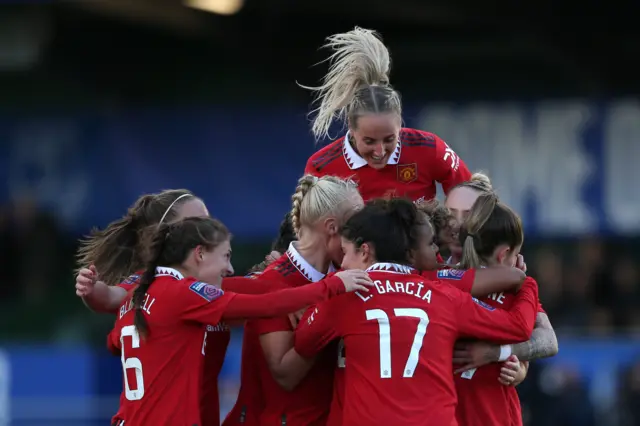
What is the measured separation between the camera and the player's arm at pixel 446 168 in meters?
5.43

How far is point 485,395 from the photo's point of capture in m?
4.62

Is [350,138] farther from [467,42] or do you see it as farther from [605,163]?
[467,42]

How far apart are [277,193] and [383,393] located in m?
8.35

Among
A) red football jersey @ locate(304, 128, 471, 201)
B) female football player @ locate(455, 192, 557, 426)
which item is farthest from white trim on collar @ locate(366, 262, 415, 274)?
red football jersey @ locate(304, 128, 471, 201)

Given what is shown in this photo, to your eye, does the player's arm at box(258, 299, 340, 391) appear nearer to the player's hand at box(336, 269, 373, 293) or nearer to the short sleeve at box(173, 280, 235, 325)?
the player's hand at box(336, 269, 373, 293)

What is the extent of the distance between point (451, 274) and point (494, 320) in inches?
10.1

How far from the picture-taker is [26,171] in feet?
44.9

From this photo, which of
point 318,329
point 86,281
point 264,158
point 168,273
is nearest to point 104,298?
point 86,281

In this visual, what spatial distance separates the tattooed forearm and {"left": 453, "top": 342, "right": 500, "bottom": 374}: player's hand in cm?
13

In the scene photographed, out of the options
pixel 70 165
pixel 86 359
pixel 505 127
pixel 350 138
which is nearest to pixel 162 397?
pixel 350 138

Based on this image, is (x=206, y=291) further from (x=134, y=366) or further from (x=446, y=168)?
(x=446, y=168)

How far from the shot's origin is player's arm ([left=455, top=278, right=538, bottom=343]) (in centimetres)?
441

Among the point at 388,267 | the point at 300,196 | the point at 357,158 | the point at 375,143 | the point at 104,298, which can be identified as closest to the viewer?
the point at 388,267

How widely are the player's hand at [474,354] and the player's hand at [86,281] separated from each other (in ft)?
4.78
